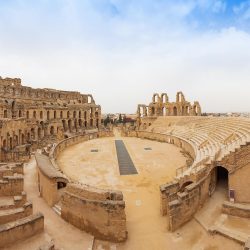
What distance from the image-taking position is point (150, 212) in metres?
10.9

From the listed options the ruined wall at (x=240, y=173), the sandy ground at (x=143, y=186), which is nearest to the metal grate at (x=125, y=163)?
the sandy ground at (x=143, y=186)

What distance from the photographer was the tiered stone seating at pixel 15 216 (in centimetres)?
807

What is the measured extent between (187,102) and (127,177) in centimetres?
3285

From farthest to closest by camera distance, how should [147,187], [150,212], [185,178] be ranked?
[147,187] → [185,178] → [150,212]

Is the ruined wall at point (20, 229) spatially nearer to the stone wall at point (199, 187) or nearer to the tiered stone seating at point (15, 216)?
the tiered stone seating at point (15, 216)

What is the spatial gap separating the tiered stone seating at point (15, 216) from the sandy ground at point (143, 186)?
262 centimetres

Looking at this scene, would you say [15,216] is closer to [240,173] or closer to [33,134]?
[240,173]

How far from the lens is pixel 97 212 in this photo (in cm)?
916

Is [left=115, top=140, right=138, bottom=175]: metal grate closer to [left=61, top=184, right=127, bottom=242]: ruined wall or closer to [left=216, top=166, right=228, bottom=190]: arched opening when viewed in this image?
[left=216, top=166, right=228, bottom=190]: arched opening

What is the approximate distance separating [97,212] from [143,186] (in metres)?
5.39

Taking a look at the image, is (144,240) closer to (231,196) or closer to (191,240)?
(191,240)

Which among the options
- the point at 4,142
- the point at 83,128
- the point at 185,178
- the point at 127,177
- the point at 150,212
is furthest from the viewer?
the point at 83,128

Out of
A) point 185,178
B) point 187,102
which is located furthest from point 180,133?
point 185,178

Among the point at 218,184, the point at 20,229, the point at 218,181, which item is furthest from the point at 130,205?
the point at 218,181
